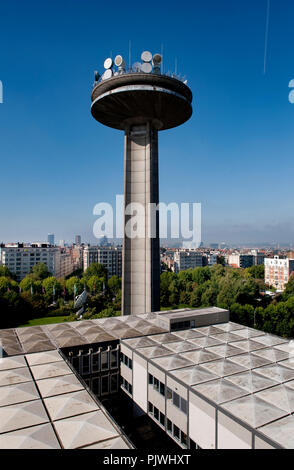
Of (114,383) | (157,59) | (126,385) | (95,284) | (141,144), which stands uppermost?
(157,59)

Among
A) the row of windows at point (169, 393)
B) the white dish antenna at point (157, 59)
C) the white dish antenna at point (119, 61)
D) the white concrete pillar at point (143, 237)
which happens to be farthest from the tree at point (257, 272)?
the row of windows at point (169, 393)

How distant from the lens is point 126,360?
26.0 metres

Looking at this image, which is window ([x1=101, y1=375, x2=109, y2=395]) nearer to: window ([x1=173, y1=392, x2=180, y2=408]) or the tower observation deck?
window ([x1=173, y1=392, x2=180, y2=408])

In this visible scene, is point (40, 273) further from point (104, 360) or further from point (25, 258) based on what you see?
point (104, 360)

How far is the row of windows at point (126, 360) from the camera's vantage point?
25.2 m

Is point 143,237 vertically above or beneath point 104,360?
above

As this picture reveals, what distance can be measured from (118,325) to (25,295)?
1696 inches

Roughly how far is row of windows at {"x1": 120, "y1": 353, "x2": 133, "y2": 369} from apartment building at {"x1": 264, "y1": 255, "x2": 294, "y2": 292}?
94660 mm

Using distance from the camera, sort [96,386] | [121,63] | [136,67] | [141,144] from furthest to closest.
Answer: [141,144] → [121,63] → [136,67] → [96,386]

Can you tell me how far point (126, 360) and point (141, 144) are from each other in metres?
28.2

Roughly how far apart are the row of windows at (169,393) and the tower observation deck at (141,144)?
18.0 metres

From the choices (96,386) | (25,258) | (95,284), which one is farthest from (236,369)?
(25,258)
